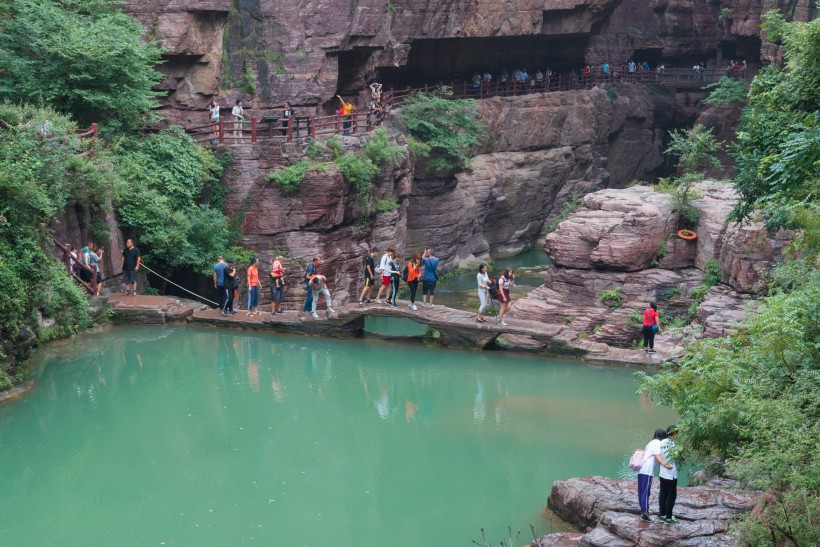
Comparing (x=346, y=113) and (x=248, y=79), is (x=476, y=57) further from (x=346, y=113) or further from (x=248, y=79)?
A: (x=248, y=79)

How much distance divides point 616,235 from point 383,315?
7338mm

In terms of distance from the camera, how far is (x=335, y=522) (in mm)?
13508

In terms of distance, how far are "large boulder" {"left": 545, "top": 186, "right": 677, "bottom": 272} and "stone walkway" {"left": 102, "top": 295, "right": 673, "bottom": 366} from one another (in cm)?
499

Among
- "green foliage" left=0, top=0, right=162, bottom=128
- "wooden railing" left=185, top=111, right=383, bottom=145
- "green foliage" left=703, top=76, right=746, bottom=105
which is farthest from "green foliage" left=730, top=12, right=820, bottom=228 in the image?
"green foliage" left=703, top=76, right=746, bottom=105

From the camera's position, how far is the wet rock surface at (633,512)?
11.5 m

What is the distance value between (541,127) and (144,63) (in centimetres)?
1878

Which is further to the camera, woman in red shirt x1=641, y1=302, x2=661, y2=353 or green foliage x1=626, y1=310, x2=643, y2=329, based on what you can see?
green foliage x1=626, y1=310, x2=643, y2=329

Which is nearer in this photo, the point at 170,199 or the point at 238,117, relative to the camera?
the point at 170,199

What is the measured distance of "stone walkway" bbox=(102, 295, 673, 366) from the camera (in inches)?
803

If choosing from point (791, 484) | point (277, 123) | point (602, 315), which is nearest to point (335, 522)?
point (791, 484)

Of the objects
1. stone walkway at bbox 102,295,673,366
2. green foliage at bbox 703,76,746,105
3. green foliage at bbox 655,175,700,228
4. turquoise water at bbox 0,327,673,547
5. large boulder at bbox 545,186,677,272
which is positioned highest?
green foliage at bbox 703,76,746,105

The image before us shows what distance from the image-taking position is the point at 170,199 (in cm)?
2541

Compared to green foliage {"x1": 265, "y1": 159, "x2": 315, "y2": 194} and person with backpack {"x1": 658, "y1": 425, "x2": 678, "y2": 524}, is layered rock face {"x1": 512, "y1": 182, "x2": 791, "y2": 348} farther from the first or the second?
person with backpack {"x1": 658, "y1": 425, "x2": 678, "y2": 524}

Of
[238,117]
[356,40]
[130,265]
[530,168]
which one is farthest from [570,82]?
[130,265]
